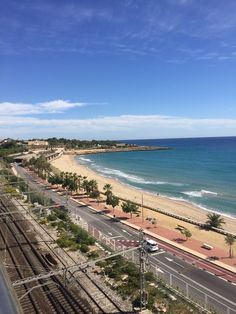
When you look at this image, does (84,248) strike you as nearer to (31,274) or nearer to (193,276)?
(31,274)

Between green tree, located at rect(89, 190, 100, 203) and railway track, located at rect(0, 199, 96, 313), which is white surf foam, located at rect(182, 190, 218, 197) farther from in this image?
railway track, located at rect(0, 199, 96, 313)

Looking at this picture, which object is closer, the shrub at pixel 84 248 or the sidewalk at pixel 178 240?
the shrub at pixel 84 248

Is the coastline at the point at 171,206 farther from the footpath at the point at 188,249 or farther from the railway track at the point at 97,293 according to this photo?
the railway track at the point at 97,293

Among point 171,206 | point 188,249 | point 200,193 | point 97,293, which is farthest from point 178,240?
point 200,193

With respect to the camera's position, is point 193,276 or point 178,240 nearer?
point 193,276

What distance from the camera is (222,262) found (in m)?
37.3

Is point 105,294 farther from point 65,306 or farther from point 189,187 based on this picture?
point 189,187

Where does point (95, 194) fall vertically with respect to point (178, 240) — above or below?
above

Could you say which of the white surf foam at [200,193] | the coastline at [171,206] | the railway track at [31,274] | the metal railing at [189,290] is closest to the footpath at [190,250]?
the metal railing at [189,290]

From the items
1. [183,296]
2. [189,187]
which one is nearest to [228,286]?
[183,296]

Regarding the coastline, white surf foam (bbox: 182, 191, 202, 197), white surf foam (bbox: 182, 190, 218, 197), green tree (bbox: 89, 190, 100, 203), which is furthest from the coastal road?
white surf foam (bbox: 182, 190, 218, 197)

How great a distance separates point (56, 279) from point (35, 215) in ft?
82.4

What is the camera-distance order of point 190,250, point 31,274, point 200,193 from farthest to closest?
point 200,193
point 190,250
point 31,274

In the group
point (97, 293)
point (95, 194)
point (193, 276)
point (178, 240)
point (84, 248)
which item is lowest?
point (178, 240)
